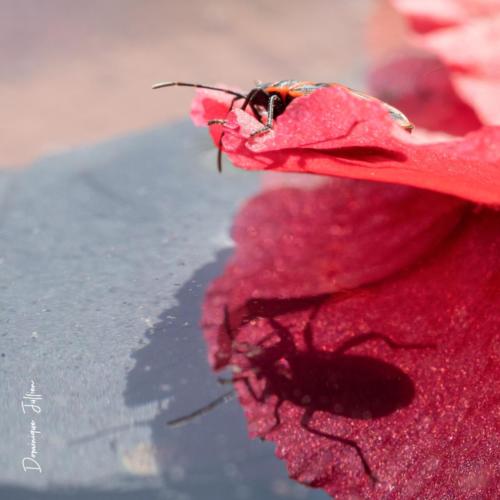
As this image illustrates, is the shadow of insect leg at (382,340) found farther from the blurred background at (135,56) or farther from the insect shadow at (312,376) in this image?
the blurred background at (135,56)

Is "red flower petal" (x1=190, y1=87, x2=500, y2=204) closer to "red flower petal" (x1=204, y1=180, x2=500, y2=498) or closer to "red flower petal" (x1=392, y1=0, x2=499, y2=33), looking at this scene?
"red flower petal" (x1=204, y1=180, x2=500, y2=498)

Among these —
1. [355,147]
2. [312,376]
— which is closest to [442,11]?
[355,147]

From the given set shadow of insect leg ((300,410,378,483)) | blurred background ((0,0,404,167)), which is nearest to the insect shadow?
shadow of insect leg ((300,410,378,483))

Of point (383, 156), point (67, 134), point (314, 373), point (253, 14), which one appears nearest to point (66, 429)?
point (314, 373)

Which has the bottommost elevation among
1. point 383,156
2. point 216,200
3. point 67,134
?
point 67,134

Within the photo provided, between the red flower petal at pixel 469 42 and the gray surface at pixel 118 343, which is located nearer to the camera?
the gray surface at pixel 118 343

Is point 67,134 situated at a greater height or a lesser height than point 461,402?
lesser

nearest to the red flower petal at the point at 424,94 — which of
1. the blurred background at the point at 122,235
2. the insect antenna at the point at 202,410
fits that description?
the blurred background at the point at 122,235

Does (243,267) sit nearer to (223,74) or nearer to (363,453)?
(363,453)
